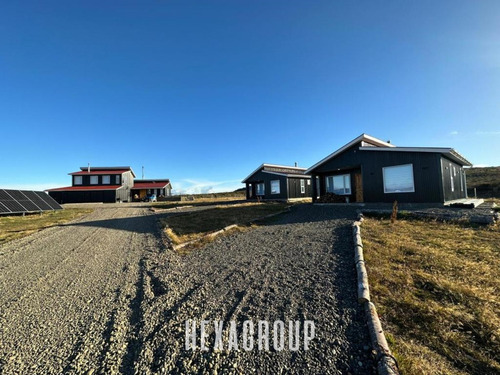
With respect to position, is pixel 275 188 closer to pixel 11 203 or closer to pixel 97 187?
pixel 11 203

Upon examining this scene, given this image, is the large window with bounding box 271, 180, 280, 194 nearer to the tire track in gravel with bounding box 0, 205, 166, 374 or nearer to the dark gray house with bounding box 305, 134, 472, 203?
the dark gray house with bounding box 305, 134, 472, 203

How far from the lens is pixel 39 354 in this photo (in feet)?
8.25

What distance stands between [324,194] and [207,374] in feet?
57.8

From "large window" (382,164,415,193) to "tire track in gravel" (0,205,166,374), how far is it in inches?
532

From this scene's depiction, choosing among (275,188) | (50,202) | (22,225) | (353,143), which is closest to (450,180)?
(353,143)

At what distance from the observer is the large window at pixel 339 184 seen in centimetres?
1684

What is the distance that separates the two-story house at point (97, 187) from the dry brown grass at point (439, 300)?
41.2 m

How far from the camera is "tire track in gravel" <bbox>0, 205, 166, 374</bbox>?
244cm


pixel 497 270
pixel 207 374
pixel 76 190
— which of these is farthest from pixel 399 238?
pixel 76 190

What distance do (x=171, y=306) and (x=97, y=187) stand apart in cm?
4262

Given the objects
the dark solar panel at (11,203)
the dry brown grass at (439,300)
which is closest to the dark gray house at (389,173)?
the dry brown grass at (439,300)

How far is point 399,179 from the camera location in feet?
42.9

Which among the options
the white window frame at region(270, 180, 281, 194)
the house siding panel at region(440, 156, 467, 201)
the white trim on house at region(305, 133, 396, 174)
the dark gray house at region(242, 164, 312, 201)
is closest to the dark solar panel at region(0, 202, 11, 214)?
the dark gray house at region(242, 164, 312, 201)

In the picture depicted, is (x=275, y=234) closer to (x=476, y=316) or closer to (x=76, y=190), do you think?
(x=476, y=316)
